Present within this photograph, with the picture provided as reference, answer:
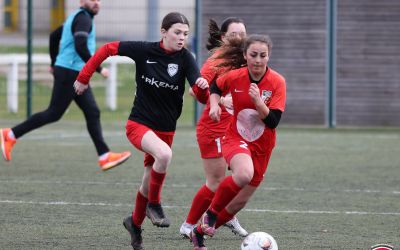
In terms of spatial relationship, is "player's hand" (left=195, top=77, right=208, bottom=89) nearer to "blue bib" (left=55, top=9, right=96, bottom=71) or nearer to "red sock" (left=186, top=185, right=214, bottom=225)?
"red sock" (left=186, top=185, right=214, bottom=225)

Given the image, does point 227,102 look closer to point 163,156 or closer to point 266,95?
point 266,95

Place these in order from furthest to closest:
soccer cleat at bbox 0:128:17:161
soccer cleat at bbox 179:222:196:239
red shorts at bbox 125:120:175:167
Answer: soccer cleat at bbox 0:128:17:161
soccer cleat at bbox 179:222:196:239
red shorts at bbox 125:120:175:167

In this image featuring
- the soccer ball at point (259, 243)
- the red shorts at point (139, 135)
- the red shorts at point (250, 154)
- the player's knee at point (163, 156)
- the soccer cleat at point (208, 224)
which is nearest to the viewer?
the soccer ball at point (259, 243)

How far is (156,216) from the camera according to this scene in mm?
7492

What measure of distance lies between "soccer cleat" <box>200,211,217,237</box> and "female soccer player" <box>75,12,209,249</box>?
426mm

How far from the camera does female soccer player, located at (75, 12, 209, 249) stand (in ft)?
24.6

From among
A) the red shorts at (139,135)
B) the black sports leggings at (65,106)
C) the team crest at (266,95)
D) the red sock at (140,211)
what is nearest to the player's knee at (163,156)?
the red shorts at (139,135)

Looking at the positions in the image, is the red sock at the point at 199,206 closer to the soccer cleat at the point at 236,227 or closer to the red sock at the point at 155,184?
the soccer cleat at the point at 236,227

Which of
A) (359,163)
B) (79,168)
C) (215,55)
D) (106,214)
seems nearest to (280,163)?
(359,163)

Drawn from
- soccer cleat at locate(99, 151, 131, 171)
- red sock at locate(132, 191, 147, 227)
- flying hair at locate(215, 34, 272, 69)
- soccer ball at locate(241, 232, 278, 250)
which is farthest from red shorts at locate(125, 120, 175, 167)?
soccer cleat at locate(99, 151, 131, 171)

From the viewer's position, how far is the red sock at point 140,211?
7398mm

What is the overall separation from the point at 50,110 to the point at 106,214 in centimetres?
357

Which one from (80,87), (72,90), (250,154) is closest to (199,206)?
(250,154)

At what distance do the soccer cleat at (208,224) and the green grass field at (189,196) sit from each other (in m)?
0.36
